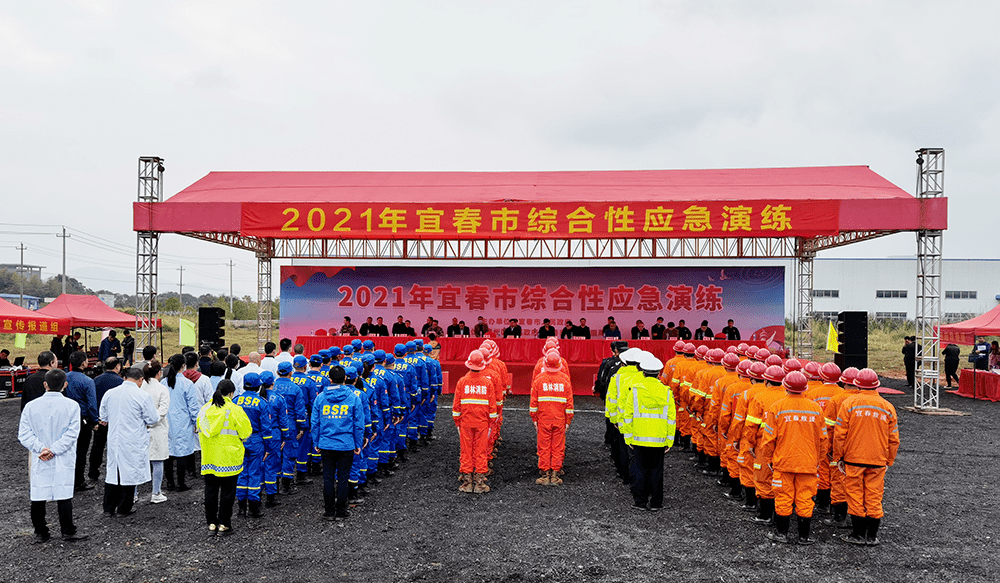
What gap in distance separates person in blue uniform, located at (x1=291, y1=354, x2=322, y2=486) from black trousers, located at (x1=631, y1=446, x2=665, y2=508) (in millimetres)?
3962

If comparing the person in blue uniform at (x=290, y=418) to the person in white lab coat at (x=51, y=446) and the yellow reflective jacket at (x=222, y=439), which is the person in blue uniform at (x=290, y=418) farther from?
the person in white lab coat at (x=51, y=446)

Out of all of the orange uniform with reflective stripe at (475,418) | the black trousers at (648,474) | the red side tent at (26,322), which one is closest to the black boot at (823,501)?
the black trousers at (648,474)

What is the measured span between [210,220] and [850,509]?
13.1m

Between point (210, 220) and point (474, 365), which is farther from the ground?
point (210, 220)

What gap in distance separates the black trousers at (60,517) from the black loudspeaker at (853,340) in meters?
16.2

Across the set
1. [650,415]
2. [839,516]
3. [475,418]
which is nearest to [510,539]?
[475,418]

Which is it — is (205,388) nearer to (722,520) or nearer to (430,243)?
(722,520)

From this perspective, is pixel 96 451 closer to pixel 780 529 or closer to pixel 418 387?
pixel 418 387

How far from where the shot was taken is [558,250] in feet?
61.2

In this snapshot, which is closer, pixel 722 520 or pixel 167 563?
pixel 167 563

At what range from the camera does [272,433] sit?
244 inches

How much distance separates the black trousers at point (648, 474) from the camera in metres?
6.60

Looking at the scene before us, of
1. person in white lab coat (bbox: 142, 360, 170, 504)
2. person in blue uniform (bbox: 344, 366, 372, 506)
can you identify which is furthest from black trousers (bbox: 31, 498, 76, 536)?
person in blue uniform (bbox: 344, 366, 372, 506)

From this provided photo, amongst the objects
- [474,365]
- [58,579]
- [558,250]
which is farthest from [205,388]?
[558,250]
